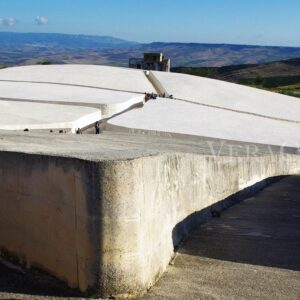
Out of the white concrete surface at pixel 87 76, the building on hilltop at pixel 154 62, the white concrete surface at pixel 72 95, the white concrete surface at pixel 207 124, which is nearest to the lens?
the white concrete surface at pixel 207 124

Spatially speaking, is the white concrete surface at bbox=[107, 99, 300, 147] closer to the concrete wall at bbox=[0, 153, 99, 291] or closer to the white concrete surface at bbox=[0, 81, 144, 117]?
the white concrete surface at bbox=[0, 81, 144, 117]

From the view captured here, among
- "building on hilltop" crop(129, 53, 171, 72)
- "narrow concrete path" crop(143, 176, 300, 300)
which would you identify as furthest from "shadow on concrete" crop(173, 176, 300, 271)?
"building on hilltop" crop(129, 53, 171, 72)

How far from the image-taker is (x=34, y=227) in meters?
4.24

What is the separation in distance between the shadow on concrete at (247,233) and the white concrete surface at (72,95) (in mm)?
10666

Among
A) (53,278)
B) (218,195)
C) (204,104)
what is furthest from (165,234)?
(204,104)

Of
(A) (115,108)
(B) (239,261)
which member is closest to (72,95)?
(A) (115,108)

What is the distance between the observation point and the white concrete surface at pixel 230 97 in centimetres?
2025

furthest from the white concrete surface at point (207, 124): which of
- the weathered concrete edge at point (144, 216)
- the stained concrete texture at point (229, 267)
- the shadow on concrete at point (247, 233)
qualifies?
the weathered concrete edge at point (144, 216)

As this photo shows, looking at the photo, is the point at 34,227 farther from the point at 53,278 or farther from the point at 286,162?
the point at 286,162

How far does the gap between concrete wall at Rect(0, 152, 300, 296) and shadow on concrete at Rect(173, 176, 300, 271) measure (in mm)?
523

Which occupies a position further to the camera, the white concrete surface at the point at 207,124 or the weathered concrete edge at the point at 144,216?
the white concrete surface at the point at 207,124

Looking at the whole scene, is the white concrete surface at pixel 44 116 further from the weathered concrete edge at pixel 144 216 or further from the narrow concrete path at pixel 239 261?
the weathered concrete edge at pixel 144 216

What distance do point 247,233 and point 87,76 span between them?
67.0 feet

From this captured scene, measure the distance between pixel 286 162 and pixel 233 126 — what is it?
11.3ft
